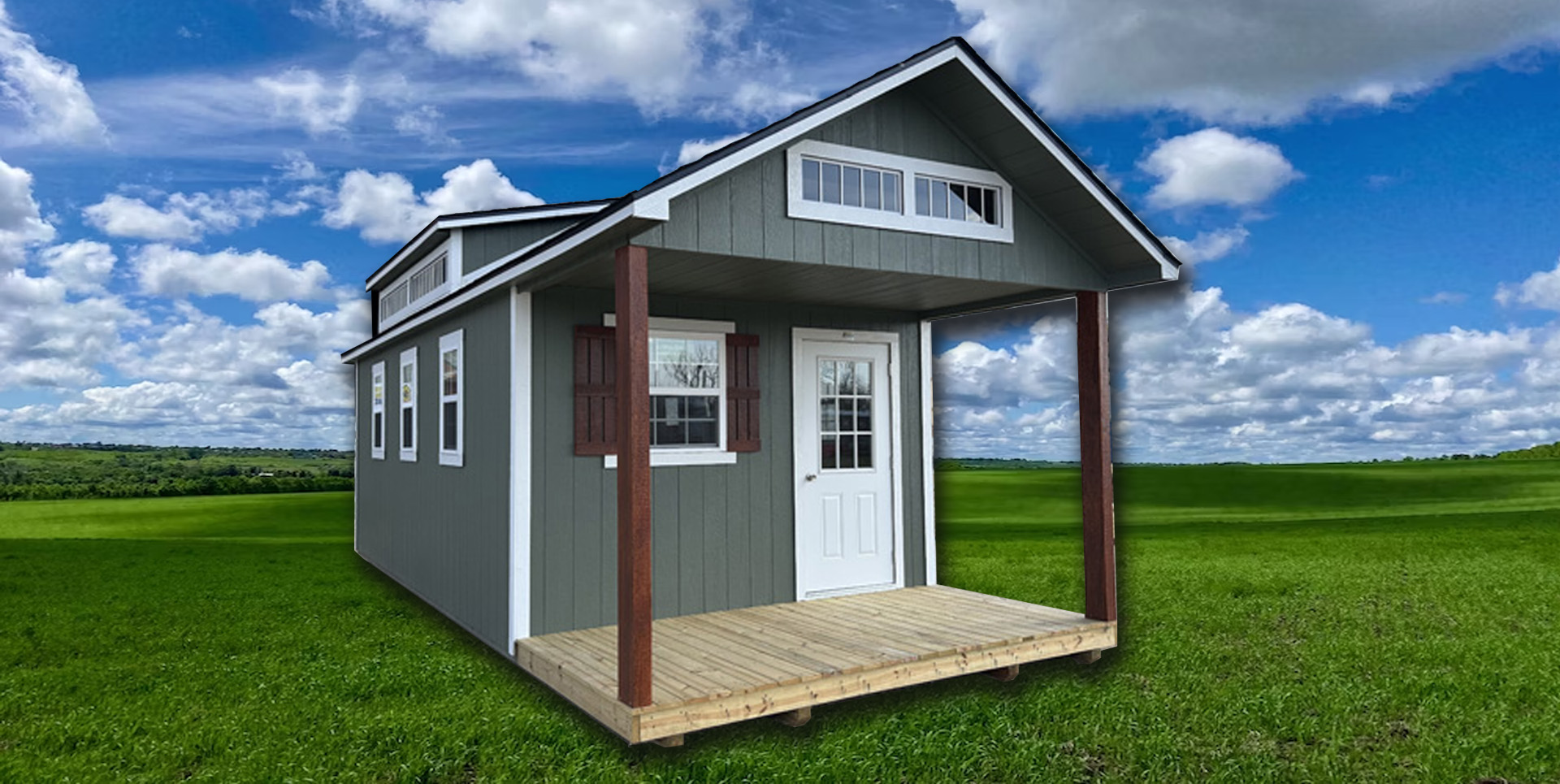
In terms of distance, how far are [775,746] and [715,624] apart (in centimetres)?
179

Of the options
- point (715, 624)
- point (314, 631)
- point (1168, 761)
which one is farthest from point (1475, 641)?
point (314, 631)

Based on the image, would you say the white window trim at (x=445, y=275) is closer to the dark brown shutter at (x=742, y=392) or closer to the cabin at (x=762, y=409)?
the cabin at (x=762, y=409)

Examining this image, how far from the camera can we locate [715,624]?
257 inches

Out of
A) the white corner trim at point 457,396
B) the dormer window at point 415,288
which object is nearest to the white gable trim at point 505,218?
the dormer window at point 415,288

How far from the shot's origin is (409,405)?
30.2ft

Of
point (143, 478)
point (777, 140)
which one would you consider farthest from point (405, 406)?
point (143, 478)

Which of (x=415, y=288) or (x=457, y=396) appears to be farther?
(x=415, y=288)

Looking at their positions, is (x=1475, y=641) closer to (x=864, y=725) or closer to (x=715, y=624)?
(x=864, y=725)

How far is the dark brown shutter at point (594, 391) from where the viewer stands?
257 inches

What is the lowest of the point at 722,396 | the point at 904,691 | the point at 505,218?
the point at 904,691

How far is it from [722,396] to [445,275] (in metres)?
3.86

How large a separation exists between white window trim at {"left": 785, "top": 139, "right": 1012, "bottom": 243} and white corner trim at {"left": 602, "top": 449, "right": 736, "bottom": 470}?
7.09ft

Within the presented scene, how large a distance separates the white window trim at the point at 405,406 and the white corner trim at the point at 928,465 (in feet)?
14.7

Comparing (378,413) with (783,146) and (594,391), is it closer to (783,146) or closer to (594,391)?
(594,391)
